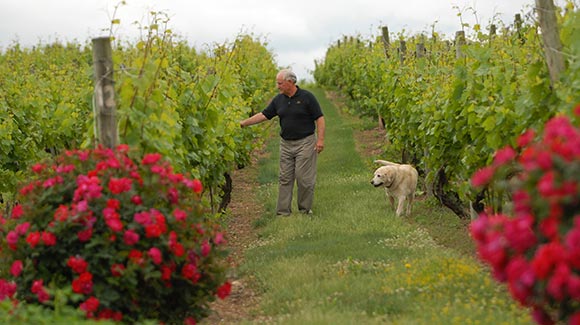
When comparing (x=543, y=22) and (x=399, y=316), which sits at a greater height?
(x=543, y=22)

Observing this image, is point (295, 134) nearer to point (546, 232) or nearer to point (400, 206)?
point (400, 206)

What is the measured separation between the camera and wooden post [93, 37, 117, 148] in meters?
6.43

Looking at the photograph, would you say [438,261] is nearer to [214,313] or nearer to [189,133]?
[214,313]

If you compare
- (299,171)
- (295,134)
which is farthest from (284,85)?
(299,171)

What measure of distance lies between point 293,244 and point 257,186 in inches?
239

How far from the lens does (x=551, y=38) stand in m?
6.60

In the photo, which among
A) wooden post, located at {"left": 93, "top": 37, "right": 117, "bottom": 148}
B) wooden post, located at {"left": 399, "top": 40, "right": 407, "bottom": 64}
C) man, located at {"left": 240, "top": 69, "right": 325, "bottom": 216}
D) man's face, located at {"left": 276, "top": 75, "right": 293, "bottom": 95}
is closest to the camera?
wooden post, located at {"left": 93, "top": 37, "right": 117, "bottom": 148}

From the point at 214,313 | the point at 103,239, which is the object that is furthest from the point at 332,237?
the point at 103,239

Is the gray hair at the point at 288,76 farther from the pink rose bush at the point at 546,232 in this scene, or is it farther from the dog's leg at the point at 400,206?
the pink rose bush at the point at 546,232

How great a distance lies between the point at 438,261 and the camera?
719cm

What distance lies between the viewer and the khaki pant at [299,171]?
1103 cm

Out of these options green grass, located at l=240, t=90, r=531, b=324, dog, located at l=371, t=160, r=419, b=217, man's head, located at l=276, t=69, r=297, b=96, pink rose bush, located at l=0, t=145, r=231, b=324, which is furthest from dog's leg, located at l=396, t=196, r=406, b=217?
pink rose bush, located at l=0, t=145, r=231, b=324

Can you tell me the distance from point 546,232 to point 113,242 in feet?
9.55

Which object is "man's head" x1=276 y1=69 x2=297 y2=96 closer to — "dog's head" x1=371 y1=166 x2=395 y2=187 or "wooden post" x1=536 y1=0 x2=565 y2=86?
"dog's head" x1=371 y1=166 x2=395 y2=187
